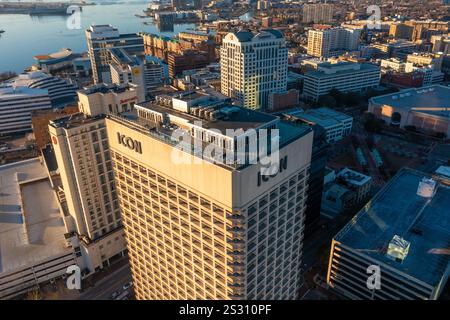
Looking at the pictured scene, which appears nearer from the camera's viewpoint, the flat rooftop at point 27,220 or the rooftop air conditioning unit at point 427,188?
the flat rooftop at point 27,220

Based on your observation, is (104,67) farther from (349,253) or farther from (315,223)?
(349,253)

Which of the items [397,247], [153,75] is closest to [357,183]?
[397,247]

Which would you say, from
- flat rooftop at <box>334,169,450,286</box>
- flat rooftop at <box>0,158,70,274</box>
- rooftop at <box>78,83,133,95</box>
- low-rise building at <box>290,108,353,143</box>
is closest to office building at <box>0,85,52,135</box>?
flat rooftop at <box>0,158,70,274</box>

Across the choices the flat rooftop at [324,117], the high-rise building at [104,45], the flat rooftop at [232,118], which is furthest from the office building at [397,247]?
the high-rise building at [104,45]

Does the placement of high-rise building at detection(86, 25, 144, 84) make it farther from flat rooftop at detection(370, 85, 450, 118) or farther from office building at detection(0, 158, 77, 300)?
flat rooftop at detection(370, 85, 450, 118)

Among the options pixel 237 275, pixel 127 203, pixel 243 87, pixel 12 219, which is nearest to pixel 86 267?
pixel 12 219

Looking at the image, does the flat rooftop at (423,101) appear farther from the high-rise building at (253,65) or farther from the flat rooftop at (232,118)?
the flat rooftop at (232,118)
